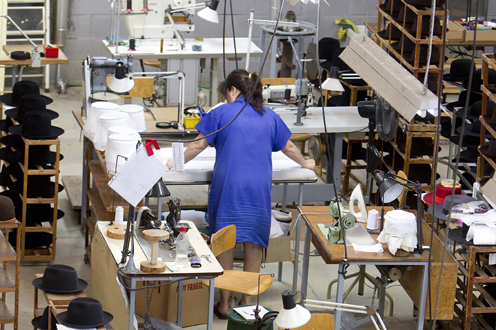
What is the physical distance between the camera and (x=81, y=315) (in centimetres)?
350

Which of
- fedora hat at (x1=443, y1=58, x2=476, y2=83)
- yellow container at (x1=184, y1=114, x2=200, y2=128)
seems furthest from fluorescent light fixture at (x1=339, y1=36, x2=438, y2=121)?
fedora hat at (x1=443, y1=58, x2=476, y2=83)

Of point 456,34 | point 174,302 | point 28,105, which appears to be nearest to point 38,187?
point 28,105

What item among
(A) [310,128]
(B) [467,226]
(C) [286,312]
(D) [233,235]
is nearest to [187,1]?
(A) [310,128]

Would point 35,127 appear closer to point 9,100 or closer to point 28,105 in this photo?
point 28,105

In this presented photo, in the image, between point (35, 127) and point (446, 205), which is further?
point (35, 127)

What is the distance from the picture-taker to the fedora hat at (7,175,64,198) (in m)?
5.50

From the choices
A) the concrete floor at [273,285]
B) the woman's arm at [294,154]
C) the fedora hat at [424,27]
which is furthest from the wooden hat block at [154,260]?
the fedora hat at [424,27]

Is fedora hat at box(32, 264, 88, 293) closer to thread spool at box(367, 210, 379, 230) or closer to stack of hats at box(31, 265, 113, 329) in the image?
stack of hats at box(31, 265, 113, 329)

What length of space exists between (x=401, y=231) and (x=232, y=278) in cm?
105

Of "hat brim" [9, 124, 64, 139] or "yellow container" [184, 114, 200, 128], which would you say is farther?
"yellow container" [184, 114, 200, 128]

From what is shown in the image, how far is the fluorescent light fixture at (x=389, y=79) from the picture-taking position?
2.59m

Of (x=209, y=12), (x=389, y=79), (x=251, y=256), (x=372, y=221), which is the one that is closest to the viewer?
(x=389, y=79)

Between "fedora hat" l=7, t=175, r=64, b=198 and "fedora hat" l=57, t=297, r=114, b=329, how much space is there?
2123 millimetres

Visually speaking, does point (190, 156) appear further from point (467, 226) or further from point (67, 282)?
point (467, 226)
